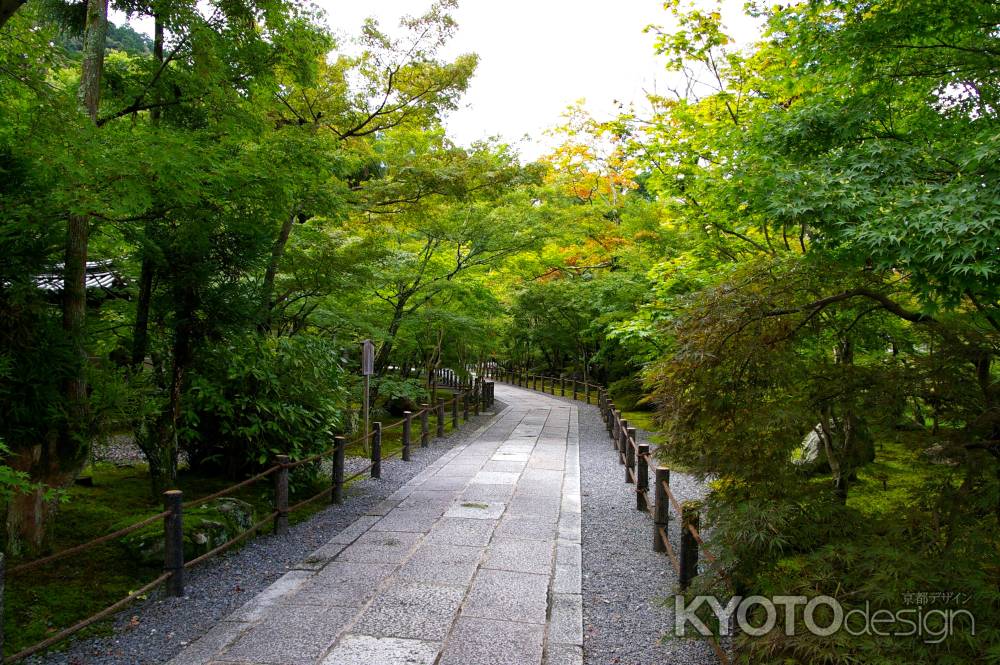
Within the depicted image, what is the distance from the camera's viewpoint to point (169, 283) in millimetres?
5973

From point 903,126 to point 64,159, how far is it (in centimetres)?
574

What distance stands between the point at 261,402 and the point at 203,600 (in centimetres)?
311

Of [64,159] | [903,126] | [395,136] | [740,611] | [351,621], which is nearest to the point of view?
[740,611]

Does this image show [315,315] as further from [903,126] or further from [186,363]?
[903,126]

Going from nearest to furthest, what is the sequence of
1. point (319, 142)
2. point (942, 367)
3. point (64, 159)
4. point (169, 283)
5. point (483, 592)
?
1. point (942, 367)
2. point (64, 159)
3. point (483, 592)
4. point (169, 283)
5. point (319, 142)

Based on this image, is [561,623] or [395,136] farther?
[395,136]

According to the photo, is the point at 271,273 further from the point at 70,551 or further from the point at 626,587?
the point at 626,587

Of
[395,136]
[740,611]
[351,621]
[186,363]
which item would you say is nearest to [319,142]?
[186,363]

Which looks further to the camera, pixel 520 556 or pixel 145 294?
pixel 145 294

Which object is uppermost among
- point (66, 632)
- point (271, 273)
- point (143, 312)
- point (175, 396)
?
point (271, 273)

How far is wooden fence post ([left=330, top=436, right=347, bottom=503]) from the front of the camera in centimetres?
779

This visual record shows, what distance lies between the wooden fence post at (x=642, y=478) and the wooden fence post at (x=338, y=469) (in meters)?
3.74

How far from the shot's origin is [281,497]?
21.4ft

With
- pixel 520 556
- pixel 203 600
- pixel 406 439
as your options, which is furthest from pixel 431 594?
pixel 406 439
